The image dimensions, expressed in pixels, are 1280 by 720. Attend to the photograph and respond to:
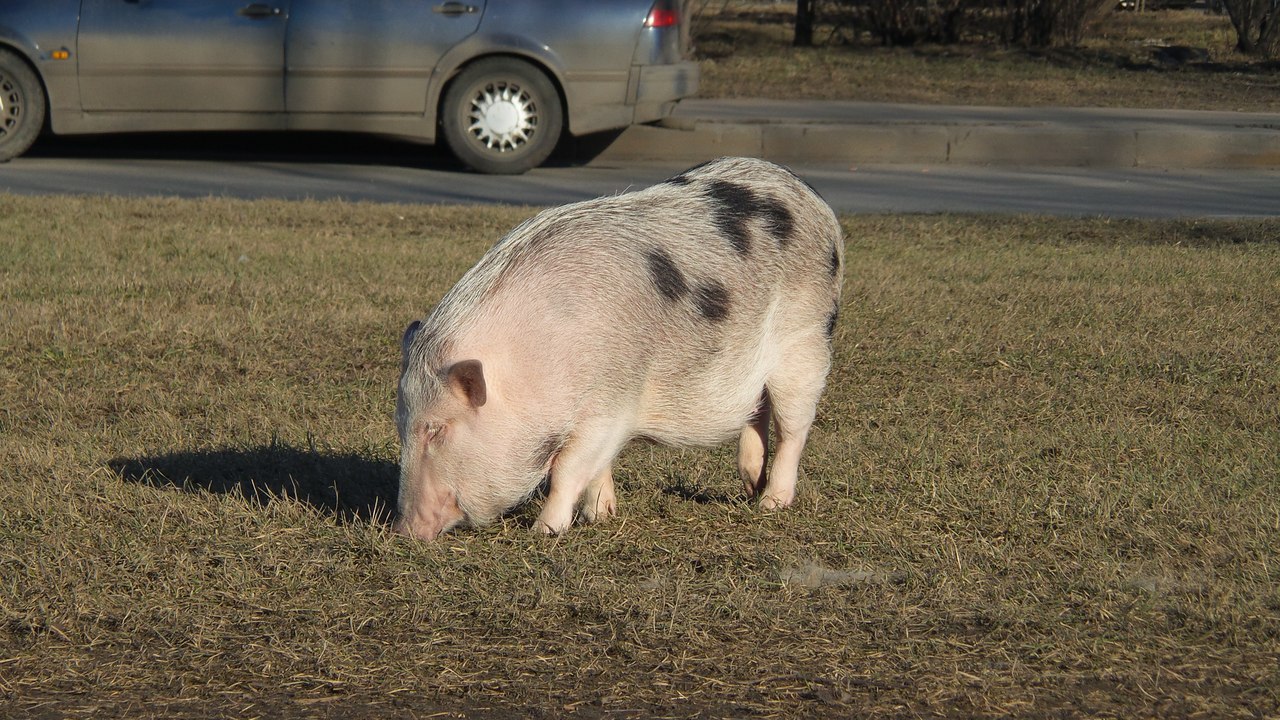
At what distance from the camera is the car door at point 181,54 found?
1155cm

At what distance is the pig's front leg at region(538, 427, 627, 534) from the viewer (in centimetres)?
386

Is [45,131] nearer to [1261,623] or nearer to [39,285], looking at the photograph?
[39,285]

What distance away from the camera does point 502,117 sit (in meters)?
12.1

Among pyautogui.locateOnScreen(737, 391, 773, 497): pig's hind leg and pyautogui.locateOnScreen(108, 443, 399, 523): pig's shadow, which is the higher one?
pyautogui.locateOnScreen(737, 391, 773, 497): pig's hind leg

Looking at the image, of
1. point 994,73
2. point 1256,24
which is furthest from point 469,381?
point 1256,24

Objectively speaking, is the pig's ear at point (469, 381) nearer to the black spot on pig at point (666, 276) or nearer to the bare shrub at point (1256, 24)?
the black spot on pig at point (666, 276)

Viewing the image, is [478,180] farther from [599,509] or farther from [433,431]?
[433,431]

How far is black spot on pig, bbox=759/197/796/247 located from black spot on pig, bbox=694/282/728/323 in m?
0.37

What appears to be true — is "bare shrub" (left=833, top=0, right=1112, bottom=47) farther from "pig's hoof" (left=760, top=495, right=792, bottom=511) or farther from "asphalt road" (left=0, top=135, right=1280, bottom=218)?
"pig's hoof" (left=760, top=495, right=792, bottom=511)

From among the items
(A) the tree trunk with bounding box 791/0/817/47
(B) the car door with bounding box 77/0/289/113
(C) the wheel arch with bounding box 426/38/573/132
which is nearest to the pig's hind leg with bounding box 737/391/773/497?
(C) the wheel arch with bounding box 426/38/573/132

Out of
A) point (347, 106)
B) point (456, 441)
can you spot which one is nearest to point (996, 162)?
point (347, 106)

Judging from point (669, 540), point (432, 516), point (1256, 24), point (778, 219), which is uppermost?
point (778, 219)

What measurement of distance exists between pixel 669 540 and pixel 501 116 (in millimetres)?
8335

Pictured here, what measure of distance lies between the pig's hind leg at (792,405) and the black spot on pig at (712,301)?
40cm
